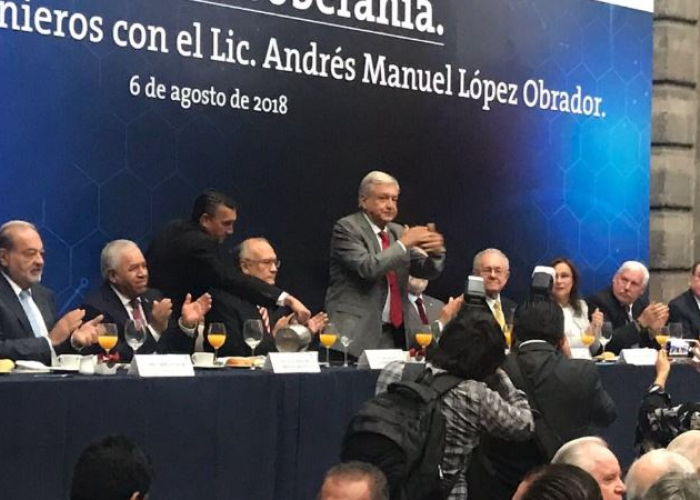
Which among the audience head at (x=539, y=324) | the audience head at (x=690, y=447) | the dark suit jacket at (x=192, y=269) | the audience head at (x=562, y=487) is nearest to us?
the audience head at (x=562, y=487)

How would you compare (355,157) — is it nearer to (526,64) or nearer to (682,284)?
(526,64)

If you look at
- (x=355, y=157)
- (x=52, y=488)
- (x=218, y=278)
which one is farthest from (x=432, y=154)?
(x=52, y=488)

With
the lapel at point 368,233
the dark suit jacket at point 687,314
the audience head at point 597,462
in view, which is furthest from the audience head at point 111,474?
the dark suit jacket at point 687,314

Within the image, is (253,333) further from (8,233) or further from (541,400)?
(541,400)

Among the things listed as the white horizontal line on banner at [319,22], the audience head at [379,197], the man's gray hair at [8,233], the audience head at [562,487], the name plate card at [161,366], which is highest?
the white horizontal line on banner at [319,22]

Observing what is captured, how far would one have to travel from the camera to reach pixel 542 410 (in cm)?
460

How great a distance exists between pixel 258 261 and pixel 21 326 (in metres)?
1.29

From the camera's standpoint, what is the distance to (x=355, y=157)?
8.02 m

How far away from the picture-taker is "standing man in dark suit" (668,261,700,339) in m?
8.16

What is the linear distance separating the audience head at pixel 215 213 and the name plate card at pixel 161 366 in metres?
1.70

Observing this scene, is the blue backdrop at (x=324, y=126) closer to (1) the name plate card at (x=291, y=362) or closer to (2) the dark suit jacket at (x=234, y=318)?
(2) the dark suit jacket at (x=234, y=318)

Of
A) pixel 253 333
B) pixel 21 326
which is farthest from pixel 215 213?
pixel 21 326

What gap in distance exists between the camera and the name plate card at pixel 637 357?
21.5 ft

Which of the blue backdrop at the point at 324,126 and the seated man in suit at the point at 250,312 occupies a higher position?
the blue backdrop at the point at 324,126
